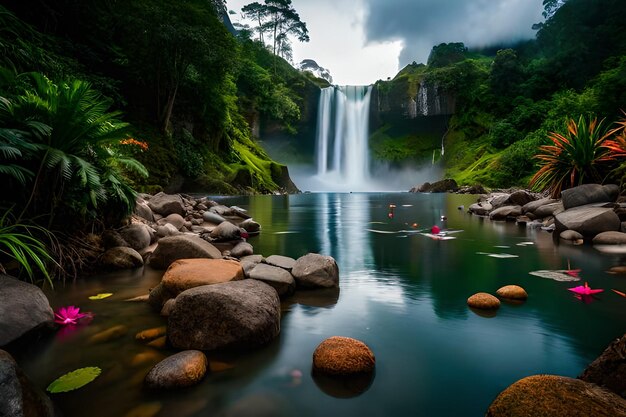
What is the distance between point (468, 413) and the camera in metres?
1.95

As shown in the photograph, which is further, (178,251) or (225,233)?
(225,233)

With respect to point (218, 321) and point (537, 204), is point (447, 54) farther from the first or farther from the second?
point (218, 321)

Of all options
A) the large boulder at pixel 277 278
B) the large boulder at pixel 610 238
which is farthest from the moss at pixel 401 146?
the large boulder at pixel 277 278

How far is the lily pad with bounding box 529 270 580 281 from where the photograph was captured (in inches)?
186

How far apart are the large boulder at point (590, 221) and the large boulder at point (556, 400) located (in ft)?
25.5

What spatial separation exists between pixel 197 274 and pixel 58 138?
260 centimetres

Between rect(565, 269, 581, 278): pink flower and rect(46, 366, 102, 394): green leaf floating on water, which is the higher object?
rect(565, 269, 581, 278): pink flower

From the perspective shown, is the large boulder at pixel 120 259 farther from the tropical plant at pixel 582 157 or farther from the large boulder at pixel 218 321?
the tropical plant at pixel 582 157

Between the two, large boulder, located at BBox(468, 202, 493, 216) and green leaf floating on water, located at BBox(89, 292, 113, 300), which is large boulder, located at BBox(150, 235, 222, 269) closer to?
green leaf floating on water, located at BBox(89, 292, 113, 300)

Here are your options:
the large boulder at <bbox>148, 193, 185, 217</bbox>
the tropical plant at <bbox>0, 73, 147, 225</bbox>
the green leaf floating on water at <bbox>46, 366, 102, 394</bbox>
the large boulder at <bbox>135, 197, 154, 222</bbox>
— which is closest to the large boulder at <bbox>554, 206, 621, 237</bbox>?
the green leaf floating on water at <bbox>46, 366, 102, 394</bbox>

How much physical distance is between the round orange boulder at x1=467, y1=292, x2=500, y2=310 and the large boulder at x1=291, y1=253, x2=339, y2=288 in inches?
65.2

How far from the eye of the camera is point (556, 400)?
1593 mm

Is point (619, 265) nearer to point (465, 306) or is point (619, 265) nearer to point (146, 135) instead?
point (465, 306)

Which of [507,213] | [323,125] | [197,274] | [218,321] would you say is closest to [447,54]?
[323,125]
